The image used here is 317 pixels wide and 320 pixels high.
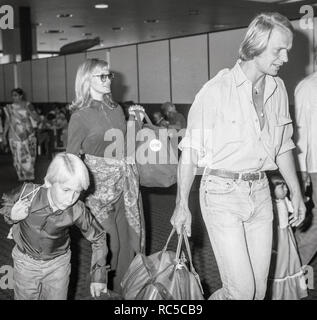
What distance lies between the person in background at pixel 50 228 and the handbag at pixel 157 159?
797 mm

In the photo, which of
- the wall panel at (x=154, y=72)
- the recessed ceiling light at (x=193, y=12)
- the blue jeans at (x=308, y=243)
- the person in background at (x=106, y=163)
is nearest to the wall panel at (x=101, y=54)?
the wall panel at (x=154, y=72)

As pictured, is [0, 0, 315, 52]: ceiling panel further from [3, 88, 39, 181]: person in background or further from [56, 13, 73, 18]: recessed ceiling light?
[3, 88, 39, 181]: person in background

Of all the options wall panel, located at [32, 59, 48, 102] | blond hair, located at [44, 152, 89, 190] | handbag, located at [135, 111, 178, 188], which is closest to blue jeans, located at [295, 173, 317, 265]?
handbag, located at [135, 111, 178, 188]

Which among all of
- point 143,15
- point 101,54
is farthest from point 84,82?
point 143,15

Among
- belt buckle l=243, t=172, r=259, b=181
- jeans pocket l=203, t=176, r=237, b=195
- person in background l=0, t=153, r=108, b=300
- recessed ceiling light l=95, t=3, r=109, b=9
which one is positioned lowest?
person in background l=0, t=153, r=108, b=300

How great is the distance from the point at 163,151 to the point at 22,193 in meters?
1.01

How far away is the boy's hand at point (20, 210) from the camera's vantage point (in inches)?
92.7

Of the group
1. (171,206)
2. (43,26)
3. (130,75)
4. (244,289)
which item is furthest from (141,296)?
(43,26)

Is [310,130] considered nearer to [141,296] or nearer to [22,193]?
[141,296]

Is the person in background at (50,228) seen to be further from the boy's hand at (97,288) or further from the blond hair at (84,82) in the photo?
the blond hair at (84,82)

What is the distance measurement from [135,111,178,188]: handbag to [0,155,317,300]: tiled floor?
0.88 meters

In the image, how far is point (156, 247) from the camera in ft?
15.6

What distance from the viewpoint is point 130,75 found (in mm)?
10297

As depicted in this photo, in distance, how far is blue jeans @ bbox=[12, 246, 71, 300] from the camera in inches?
95.7
